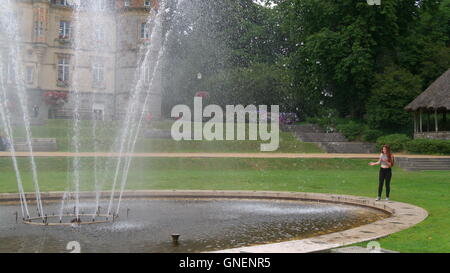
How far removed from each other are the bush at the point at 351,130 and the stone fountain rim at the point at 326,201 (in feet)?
95.3

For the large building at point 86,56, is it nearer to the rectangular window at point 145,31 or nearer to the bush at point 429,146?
the rectangular window at point 145,31

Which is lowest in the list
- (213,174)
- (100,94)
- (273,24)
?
(213,174)

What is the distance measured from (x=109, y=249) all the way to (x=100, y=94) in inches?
2046

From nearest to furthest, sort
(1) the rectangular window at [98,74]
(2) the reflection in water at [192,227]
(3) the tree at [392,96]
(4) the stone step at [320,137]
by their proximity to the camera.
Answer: (2) the reflection in water at [192,227], (3) the tree at [392,96], (4) the stone step at [320,137], (1) the rectangular window at [98,74]

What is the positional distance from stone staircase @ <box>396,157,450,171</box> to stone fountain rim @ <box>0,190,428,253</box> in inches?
595

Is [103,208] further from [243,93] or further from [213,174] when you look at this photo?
[243,93]

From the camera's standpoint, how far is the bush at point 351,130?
1784 inches

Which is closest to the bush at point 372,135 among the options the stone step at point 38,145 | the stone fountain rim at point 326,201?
the stone step at point 38,145

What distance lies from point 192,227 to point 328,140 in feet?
Result: 113

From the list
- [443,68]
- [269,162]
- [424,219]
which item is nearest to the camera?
[424,219]

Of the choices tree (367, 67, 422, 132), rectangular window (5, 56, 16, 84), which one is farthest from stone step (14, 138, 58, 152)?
tree (367, 67, 422, 132)

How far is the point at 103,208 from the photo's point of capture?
15.4m

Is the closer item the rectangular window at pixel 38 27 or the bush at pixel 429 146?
the bush at pixel 429 146

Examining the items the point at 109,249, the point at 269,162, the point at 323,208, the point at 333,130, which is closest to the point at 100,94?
the point at 333,130
